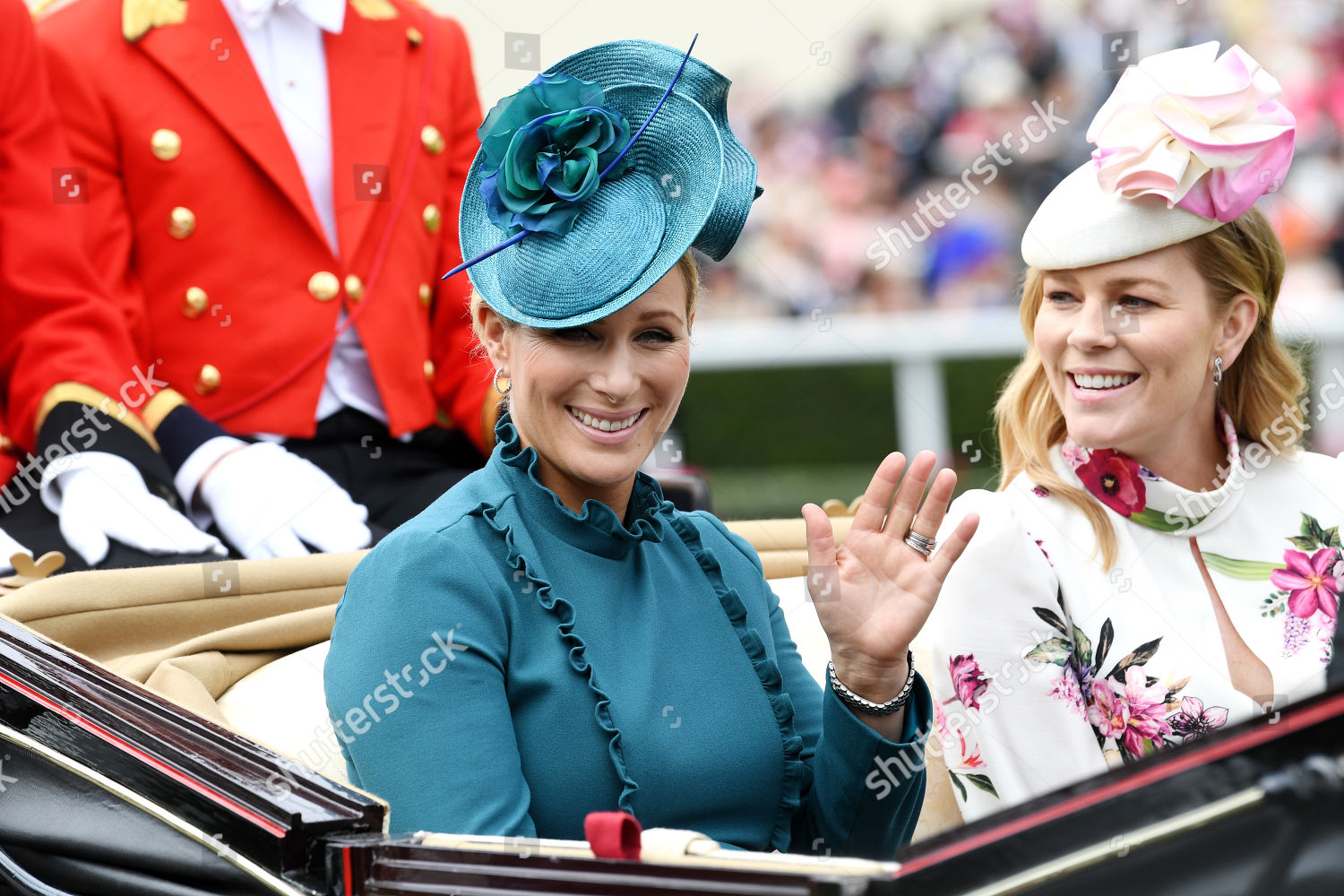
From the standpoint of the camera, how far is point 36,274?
237 cm

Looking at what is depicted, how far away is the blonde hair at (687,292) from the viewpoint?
63.5 inches

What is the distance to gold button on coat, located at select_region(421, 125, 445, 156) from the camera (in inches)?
109

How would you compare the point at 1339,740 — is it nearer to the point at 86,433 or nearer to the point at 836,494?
the point at 86,433

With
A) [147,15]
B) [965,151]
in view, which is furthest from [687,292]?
[965,151]

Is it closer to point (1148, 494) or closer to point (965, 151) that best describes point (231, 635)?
point (1148, 494)

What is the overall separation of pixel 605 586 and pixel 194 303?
1.25 m

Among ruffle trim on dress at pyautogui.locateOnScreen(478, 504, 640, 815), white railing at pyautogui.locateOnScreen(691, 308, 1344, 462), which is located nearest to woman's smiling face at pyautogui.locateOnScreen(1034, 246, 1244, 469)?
ruffle trim on dress at pyautogui.locateOnScreen(478, 504, 640, 815)

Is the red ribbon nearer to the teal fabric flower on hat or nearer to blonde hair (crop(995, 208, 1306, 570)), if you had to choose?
the teal fabric flower on hat

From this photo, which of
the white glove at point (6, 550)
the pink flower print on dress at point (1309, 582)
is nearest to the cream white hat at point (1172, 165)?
the pink flower print on dress at point (1309, 582)

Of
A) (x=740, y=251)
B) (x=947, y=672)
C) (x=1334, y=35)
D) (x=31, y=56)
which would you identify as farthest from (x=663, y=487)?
(x=1334, y=35)

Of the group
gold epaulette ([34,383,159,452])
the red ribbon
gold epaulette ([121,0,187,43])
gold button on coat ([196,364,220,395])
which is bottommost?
the red ribbon

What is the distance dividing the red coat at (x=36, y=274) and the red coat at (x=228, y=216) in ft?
0.23

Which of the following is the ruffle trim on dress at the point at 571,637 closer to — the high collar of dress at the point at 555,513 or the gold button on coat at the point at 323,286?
the high collar of dress at the point at 555,513

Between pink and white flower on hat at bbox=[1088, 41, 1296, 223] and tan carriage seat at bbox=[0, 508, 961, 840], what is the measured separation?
779 millimetres
